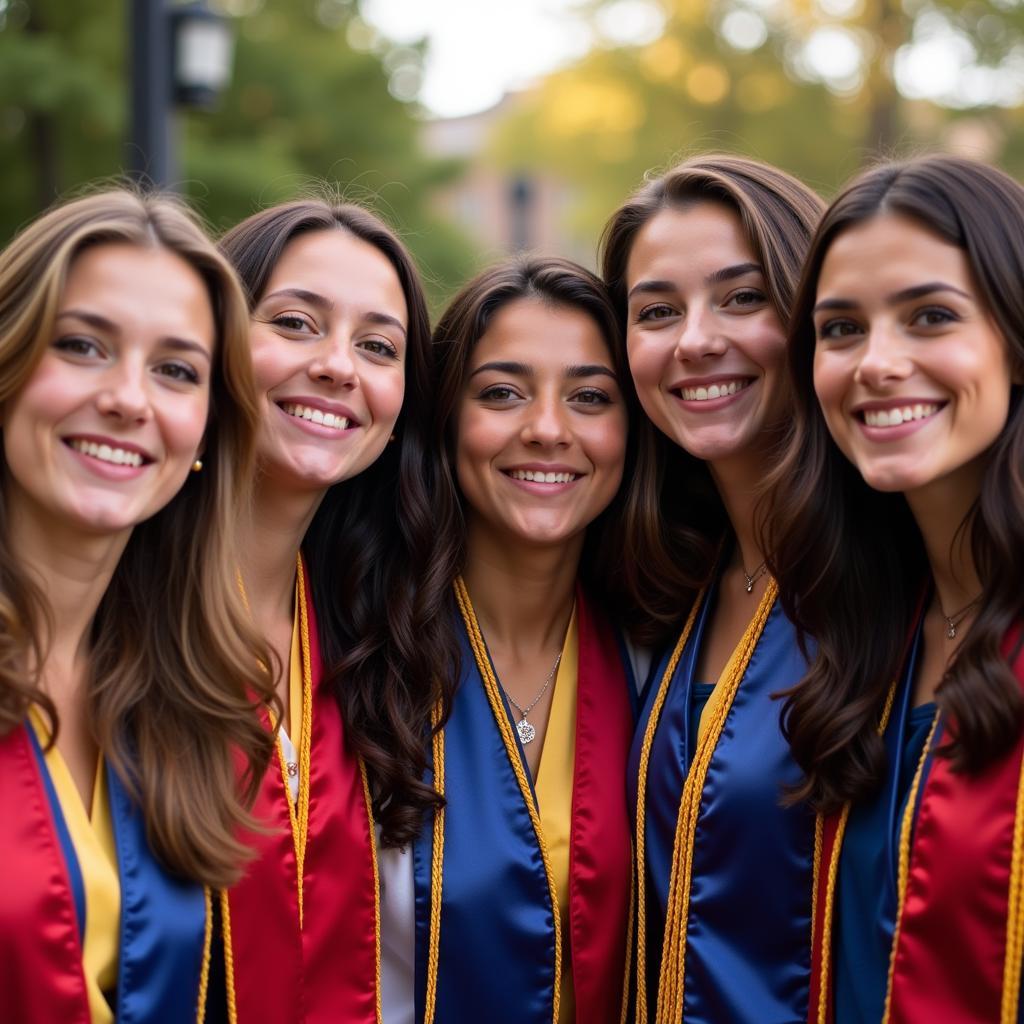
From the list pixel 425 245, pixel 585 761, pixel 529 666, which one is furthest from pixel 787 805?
pixel 425 245

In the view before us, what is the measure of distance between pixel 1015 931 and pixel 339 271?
6.72 ft

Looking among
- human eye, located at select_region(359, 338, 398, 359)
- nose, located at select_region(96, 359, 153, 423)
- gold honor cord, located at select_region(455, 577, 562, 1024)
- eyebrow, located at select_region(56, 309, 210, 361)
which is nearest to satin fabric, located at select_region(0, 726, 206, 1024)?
nose, located at select_region(96, 359, 153, 423)

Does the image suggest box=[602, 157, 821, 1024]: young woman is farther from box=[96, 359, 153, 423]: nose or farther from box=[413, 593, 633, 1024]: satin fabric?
box=[96, 359, 153, 423]: nose

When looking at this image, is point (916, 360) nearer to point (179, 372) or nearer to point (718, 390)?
point (718, 390)

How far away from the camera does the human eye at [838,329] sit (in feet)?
8.95

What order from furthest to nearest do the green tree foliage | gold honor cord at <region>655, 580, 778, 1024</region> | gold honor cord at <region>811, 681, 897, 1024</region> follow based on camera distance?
the green tree foliage, gold honor cord at <region>655, 580, 778, 1024</region>, gold honor cord at <region>811, 681, 897, 1024</region>

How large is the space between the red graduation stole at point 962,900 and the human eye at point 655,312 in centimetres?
124

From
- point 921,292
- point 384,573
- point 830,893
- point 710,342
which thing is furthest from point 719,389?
point 830,893

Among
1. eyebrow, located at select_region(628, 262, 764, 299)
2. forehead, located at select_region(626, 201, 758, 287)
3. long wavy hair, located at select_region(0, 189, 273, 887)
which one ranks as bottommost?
long wavy hair, located at select_region(0, 189, 273, 887)

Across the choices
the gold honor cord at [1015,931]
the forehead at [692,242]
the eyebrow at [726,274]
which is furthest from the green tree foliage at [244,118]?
the gold honor cord at [1015,931]

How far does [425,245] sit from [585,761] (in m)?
12.5

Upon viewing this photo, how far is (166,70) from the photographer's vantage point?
7.27m

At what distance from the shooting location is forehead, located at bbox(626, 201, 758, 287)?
3.34 m

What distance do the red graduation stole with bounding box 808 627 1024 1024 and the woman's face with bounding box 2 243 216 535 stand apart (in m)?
1.58
